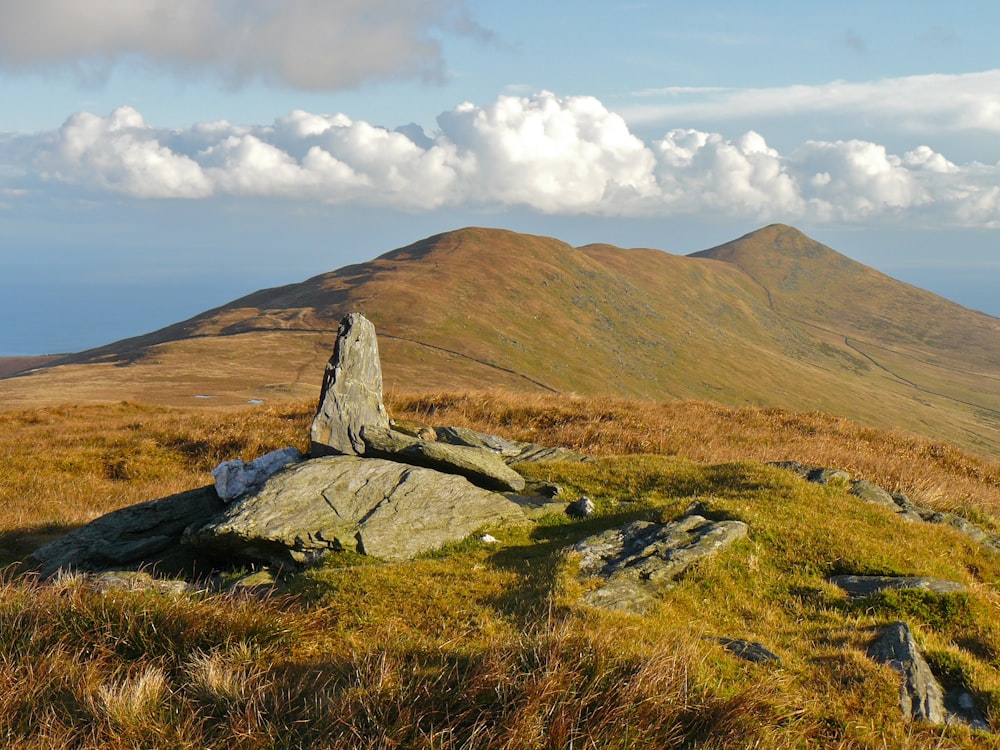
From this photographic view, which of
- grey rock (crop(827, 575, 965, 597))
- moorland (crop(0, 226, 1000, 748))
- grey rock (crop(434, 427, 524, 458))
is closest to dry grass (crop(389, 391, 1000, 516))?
moorland (crop(0, 226, 1000, 748))

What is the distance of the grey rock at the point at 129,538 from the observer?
527 inches

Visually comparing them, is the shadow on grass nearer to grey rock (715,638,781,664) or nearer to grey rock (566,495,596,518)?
grey rock (566,495,596,518)

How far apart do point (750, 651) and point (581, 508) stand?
6.80m

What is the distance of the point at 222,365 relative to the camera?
98875mm

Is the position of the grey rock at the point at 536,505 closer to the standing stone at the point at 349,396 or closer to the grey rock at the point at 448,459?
the grey rock at the point at 448,459

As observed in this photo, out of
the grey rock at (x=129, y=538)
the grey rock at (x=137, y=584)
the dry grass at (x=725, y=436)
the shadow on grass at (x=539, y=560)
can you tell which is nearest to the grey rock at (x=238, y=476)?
the grey rock at (x=129, y=538)

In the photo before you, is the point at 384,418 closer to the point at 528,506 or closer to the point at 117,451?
the point at 528,506

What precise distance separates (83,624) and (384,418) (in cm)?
1133

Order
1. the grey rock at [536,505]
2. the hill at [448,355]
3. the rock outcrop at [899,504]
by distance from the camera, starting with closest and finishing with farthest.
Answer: the grey rock at [536,505] < the rock outcrop at [899,504] < the hill at [448,355]

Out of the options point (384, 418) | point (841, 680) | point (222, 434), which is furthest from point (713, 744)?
point (222, 434)

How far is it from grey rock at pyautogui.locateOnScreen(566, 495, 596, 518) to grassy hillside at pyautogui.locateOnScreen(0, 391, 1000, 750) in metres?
0.38

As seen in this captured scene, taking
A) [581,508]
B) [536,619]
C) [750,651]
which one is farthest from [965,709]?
[581,508]

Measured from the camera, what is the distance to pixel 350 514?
42.9 feet

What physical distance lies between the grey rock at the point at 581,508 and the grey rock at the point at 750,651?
6119 millimetres
